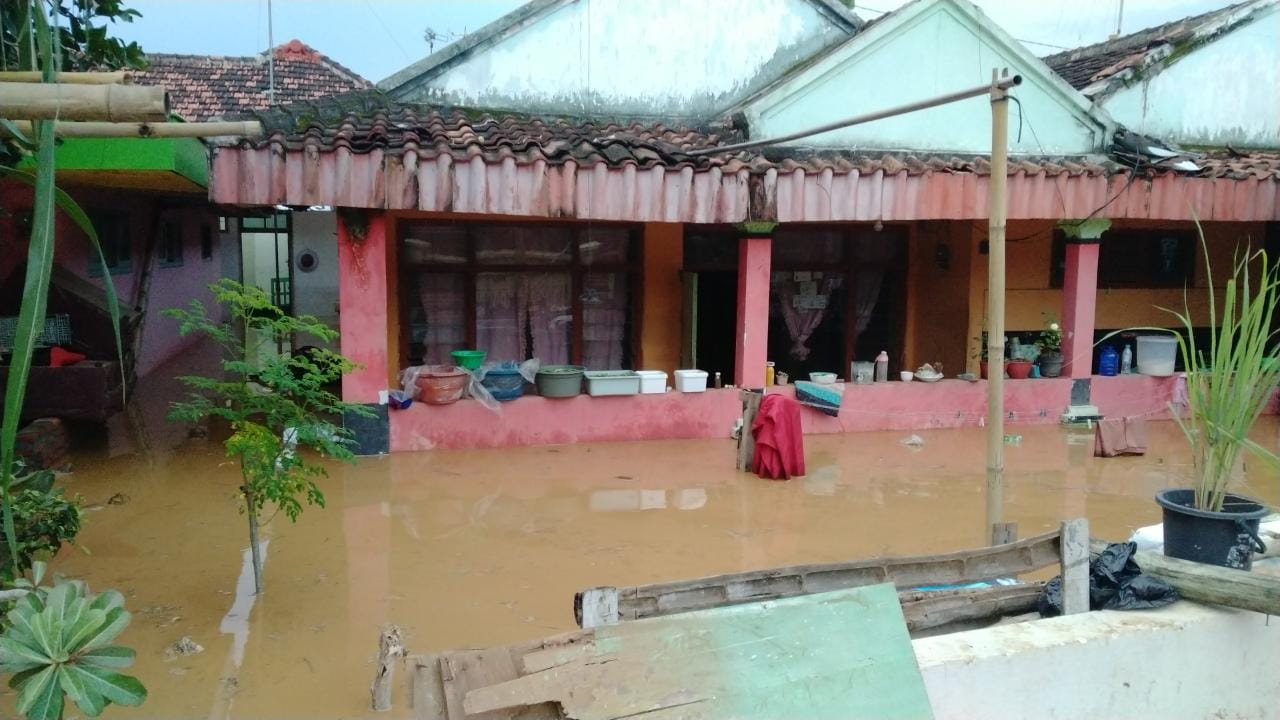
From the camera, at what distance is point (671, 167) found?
8.94 metres

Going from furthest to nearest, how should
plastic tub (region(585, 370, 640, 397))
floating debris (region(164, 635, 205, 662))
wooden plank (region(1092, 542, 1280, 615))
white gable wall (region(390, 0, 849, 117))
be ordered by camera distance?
white gable wall (region(390, 0, 849, 117)) < plastic tub (region(585, 370, 640, 397)) < floating debris (region(164, 635, 205, 662)) < wooden plank (region(1092, 542, 1280, 615))

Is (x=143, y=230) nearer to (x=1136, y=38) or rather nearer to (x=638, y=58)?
(x=638, y=58)

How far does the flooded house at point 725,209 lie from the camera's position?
878cm

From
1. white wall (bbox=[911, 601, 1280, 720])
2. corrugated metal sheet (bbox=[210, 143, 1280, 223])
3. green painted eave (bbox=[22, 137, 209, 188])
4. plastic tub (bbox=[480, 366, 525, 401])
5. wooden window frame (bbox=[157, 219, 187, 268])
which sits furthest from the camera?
wooden window frame (bbox=[157, 219, 187, 268])

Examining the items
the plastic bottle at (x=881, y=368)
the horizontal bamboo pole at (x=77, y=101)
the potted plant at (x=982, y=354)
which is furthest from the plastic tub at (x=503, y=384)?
the horizontal bamboo pole at (x=77, y=101)

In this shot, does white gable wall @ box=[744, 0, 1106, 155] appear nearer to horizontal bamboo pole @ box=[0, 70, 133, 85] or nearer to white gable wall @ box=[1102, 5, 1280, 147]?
white gable wall @ box=[1102, 5, 1280, 147]

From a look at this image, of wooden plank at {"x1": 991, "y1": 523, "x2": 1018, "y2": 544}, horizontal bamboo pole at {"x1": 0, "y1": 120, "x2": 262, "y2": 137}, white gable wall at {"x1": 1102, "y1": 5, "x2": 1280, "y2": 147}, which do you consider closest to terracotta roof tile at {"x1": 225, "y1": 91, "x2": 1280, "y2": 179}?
white gable wall at {"x1": 1102, "y1": 5, "x2": 1280, "y2": 147}

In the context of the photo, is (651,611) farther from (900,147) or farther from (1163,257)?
(1163,257)

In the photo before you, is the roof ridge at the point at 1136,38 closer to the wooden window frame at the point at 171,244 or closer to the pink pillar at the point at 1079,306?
the pink pillar at the point at 1079,306

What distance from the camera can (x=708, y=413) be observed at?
1017 centimetres

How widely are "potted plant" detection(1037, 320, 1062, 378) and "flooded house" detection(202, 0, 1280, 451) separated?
123mm

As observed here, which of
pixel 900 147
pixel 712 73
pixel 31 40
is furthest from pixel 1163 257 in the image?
pixel 31 40

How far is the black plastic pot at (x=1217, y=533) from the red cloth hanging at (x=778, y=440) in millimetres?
4498

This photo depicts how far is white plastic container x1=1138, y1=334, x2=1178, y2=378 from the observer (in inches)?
453
